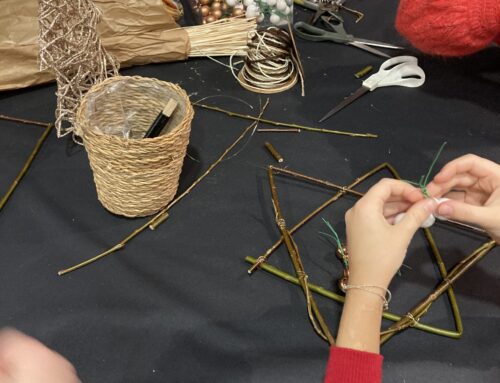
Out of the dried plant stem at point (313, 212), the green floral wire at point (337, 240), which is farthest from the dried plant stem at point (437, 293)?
the dried plant stem at point (313, 212)

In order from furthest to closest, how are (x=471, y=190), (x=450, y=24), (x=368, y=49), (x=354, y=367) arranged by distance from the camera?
(x=368, y=49) < (x=450, y=24) < (x=471, y=190) < (x=354, y=367)

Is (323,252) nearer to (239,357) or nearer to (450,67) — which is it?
(239,357)

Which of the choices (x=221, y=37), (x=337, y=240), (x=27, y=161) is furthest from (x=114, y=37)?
(x=337, y=240)

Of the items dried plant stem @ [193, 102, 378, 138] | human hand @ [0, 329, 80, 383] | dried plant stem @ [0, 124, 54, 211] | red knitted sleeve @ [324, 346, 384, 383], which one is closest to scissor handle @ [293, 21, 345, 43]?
dried plant stem @ [193, 102, 378, 138]

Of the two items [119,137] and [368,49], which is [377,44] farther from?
[119,137]

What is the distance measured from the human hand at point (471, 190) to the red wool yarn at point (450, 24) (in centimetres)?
43

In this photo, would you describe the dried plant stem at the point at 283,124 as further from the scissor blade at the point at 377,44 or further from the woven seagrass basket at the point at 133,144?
the scissor blade at the point at 377,44

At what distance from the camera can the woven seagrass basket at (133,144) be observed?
86cm

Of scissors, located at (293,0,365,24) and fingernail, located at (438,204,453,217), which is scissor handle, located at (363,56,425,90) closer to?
scissors, located at (293,0,365,24)

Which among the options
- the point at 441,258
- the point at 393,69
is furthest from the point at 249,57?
the point at 441,258

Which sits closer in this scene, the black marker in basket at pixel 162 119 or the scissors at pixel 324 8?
the black marker in basket at pixel 162 119

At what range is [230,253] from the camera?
95cm

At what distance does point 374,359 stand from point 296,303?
0.71ft

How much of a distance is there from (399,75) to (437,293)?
2.14 ft
